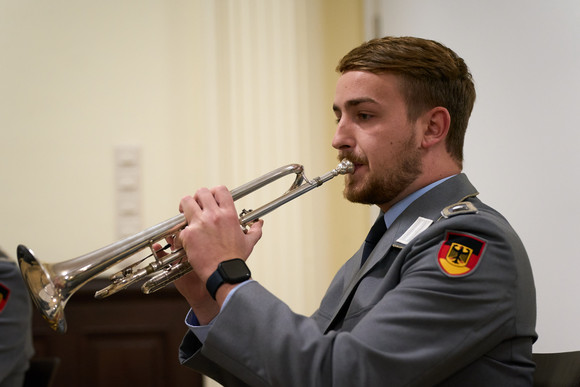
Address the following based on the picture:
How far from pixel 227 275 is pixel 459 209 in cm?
50

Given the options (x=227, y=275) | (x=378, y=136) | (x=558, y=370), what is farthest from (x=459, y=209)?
(x=227, y=275)

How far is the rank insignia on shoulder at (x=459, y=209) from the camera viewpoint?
1.32 metres

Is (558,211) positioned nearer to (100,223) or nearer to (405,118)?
(405,118)

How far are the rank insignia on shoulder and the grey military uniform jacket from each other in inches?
0.6

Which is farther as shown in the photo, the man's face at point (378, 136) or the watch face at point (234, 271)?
the man's face at point (378, 136)

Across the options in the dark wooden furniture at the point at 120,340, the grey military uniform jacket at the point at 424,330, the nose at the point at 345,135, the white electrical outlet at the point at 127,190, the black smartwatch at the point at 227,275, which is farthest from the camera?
the white electrical outlet at the point at 127,190

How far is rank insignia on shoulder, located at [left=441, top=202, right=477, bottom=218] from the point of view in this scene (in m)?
1.32

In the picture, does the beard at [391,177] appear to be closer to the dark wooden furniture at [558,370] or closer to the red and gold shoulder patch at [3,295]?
the dark wooden furniture at [558,370]

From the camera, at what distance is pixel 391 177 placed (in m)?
1.51

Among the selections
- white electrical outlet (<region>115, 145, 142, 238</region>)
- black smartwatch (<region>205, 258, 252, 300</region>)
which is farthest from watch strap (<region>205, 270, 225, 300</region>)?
white electrical outlet (<region>115, 145, 142, 238</region>)

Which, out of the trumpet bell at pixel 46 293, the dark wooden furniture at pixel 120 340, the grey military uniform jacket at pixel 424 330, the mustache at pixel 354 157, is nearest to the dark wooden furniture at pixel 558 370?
the grey military uniform jacket at pixel 424 330

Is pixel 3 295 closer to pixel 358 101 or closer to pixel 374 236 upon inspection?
pixel 374 236

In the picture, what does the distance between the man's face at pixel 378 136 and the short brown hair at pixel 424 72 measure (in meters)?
0.02

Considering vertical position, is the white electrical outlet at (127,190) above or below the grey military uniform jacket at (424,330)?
below
